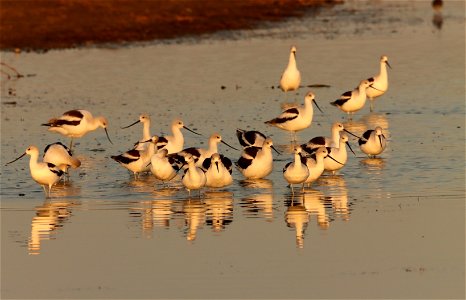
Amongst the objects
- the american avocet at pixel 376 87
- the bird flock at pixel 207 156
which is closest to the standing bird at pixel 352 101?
the american avocet at pixel 376 87

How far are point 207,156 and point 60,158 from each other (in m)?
2.17

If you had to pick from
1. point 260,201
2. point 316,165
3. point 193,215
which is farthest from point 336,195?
point 193,215

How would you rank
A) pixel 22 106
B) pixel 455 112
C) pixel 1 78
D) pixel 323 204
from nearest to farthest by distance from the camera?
1. pixel 323 204
2. pixel 455 112
3. pixel 22 106
4. pixel 1 78

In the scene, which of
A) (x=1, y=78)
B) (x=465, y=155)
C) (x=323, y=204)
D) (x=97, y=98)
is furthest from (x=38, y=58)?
(x=323, y=204)

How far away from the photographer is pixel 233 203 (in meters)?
17.1

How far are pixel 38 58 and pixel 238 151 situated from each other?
1391cm

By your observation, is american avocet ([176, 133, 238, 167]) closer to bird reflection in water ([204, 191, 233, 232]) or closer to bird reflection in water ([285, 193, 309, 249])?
bird reflection in water ([204, 191, 233, 232])

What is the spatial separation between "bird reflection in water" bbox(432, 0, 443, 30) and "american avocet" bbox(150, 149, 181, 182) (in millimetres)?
25225

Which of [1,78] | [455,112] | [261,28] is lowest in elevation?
[455,112]

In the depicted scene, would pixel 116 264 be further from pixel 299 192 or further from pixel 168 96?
pixel 168 96

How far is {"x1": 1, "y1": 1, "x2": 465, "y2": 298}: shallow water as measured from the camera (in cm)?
1292

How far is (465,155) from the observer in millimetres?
20281

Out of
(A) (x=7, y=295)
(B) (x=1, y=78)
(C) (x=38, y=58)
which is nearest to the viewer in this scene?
(A) (x=7, y=295)

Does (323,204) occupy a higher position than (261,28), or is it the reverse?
(261,28)
